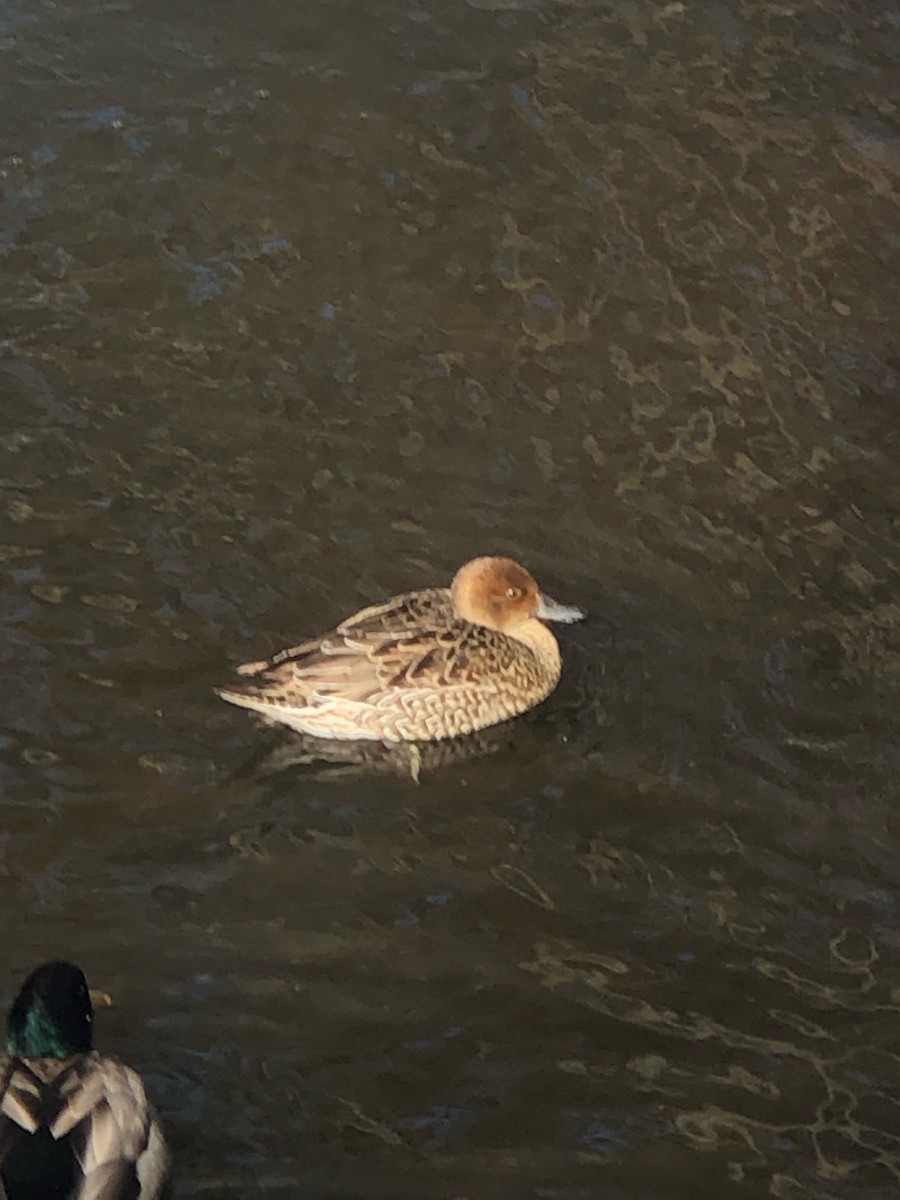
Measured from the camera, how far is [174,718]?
606cm

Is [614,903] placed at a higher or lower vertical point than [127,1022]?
higher

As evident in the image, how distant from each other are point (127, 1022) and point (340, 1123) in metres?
0.66

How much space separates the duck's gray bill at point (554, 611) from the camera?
21.5ft

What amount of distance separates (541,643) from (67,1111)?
285cm

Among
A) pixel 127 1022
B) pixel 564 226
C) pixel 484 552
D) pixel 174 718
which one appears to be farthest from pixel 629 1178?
pixel 564 226

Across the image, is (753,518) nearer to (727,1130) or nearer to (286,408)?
(286,408)

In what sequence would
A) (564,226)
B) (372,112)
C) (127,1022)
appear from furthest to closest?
(372,112), (564,226), (127,1022)

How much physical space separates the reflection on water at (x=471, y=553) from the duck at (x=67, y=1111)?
401 mm

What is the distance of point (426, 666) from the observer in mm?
6324

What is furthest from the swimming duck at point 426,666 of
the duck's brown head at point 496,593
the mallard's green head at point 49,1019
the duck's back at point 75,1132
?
the duck's back at point 75,1132

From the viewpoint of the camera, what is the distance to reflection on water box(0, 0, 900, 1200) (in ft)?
16.3

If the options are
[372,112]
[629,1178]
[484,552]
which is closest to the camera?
[629,1178]

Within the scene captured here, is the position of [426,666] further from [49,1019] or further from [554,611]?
[49,1019]

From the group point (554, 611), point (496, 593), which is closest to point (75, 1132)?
point (496, 593)
